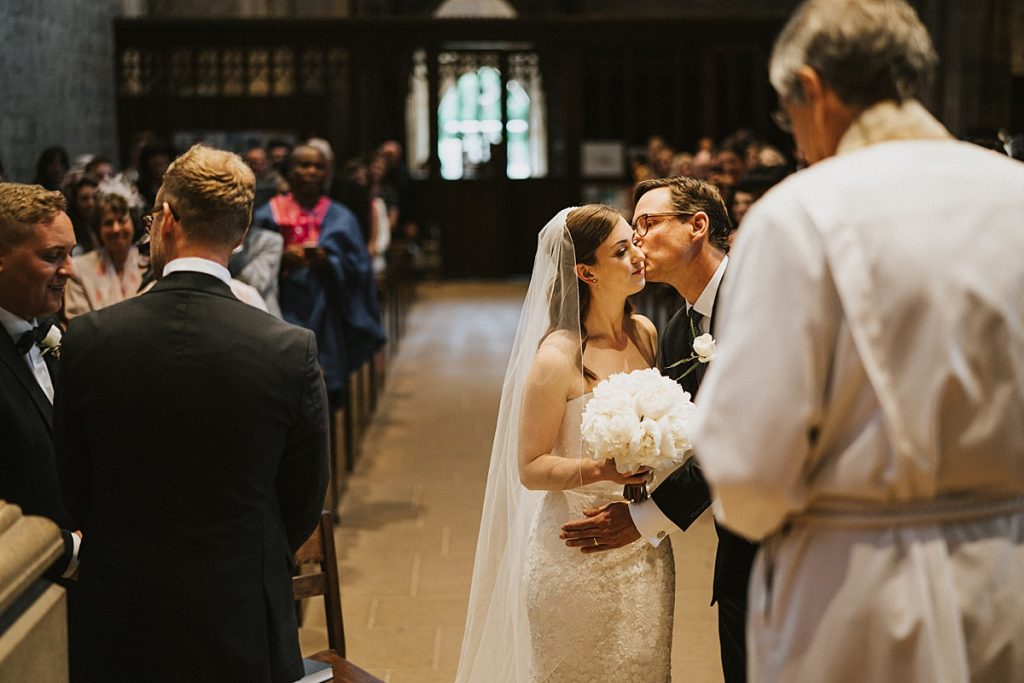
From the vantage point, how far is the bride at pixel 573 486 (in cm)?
302

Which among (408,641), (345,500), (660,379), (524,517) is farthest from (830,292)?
(345,500)

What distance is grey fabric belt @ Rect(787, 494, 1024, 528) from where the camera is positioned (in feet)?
5.58

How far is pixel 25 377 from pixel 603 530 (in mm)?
1367

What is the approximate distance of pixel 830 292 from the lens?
1.66 metres

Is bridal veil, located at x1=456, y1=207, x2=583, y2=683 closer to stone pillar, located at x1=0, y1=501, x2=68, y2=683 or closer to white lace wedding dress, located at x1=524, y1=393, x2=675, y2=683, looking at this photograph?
white lace wedding dress, located at x1=524, y1=393, x2=675, y2=683

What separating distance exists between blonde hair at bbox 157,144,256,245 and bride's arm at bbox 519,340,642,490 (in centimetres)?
95

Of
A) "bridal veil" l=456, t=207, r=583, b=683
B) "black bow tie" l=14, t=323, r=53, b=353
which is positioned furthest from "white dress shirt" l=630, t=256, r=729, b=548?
"black bow tie" l=14, t=323, r=53, b=353

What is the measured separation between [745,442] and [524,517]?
1.64 metres

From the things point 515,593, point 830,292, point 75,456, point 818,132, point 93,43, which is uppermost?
point 93,43

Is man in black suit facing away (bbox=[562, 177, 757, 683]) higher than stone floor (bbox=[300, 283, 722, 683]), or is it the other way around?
man in black suit facing away (bbox=[562, 177, 757, 683])

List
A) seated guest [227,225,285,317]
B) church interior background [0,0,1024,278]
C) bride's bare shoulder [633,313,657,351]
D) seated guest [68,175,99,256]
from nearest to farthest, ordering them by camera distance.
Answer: bride's bare shoulder [633,313,657,351], seated guest [227,225,285,317], seated guest [68,175,99,256], church interior background [0,0,1024,278]

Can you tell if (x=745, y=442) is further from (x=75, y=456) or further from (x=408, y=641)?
(x=408, y=641)

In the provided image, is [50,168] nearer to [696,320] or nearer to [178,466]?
[696,320]

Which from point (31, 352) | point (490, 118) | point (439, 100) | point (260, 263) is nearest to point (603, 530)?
point (31, 352)
